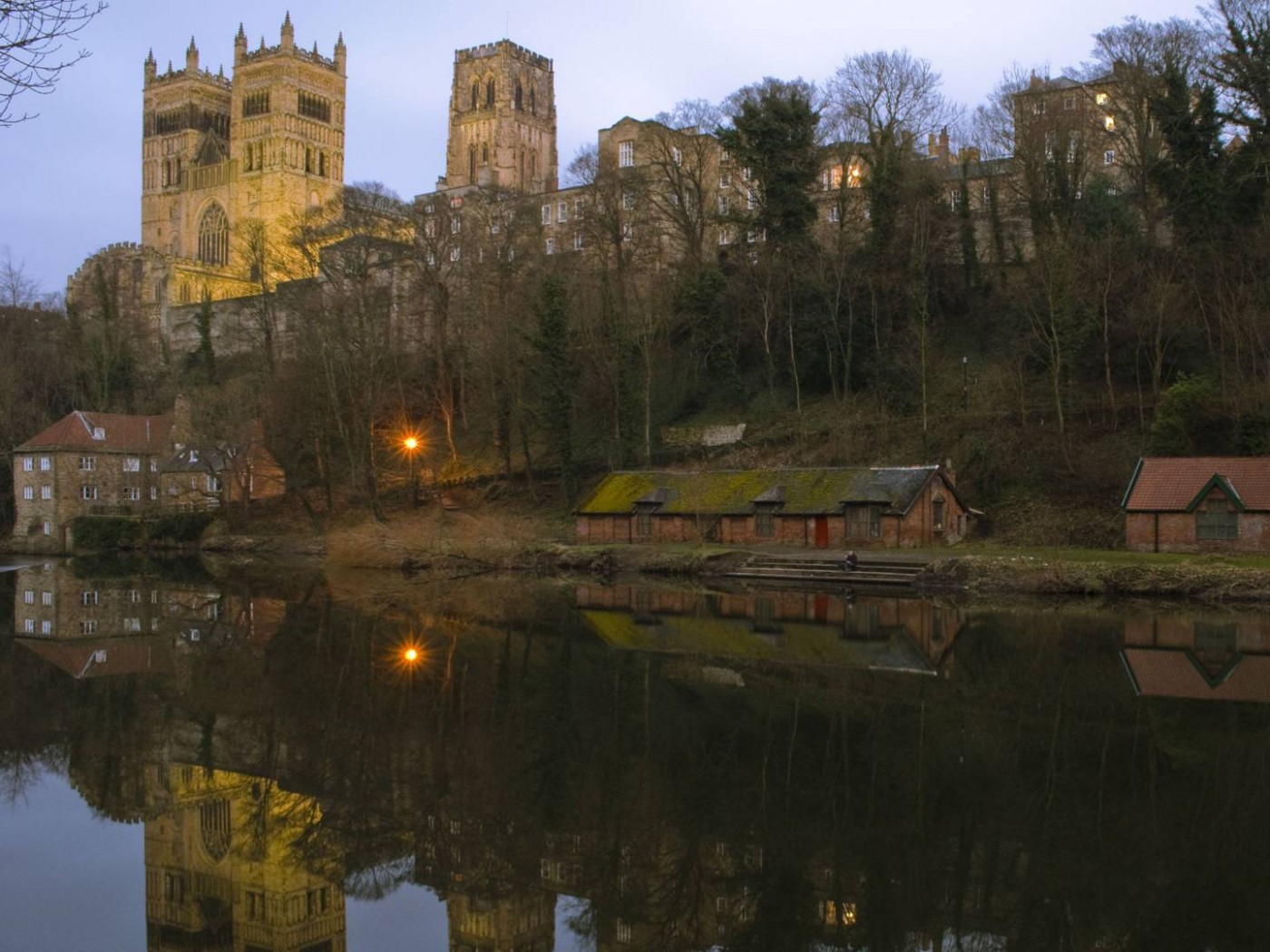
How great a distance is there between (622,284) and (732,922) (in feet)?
153

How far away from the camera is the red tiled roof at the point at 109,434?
60469mm

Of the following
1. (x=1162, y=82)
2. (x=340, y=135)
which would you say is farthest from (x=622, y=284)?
(x=340, y=135)

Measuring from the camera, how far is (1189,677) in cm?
1919

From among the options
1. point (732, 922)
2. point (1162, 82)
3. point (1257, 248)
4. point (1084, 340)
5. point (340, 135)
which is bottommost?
point (732, 922)

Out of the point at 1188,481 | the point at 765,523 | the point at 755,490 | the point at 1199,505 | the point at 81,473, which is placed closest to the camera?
the point at 1199,505

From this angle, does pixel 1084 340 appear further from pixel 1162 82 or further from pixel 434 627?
pixel 434 627

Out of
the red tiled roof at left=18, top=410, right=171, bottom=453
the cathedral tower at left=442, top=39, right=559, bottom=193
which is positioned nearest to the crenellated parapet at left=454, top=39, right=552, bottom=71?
the cathedral tower at left=442, top=39, right=559, bottom=193

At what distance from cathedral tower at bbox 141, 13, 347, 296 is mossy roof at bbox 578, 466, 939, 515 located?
71.2 metres

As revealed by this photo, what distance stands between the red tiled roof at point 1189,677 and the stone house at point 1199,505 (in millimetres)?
14726

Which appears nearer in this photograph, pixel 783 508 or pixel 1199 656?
pixel 1199 656

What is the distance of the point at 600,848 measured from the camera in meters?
11.1

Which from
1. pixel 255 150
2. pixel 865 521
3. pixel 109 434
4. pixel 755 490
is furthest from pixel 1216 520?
pixel 255 150

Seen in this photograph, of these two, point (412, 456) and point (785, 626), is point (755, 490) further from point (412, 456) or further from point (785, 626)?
point (412, 456)

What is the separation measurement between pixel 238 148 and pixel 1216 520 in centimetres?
10056
